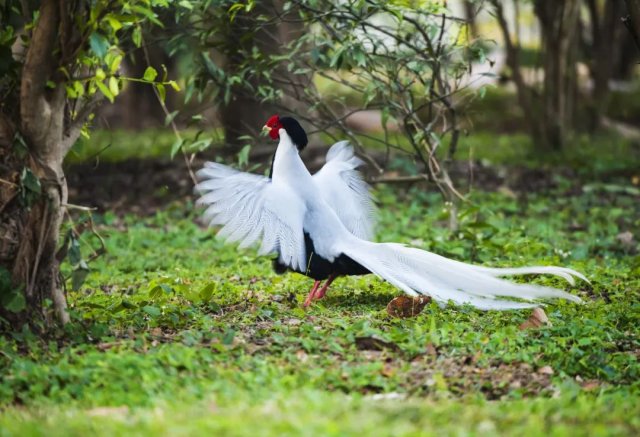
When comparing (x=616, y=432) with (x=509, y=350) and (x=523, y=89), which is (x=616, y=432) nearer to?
(x=509, y=350)

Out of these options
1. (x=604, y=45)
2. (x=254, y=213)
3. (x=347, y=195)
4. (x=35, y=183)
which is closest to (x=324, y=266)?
(x=254, y=213)

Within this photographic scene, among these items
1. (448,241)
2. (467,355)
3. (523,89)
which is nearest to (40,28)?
(467,355)

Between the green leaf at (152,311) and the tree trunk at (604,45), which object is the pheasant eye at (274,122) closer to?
the green leaf at (152,311)

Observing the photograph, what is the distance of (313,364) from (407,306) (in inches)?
37.8

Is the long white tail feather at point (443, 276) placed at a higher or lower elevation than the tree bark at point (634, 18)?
lower

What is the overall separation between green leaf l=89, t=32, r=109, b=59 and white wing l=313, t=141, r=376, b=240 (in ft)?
6.90

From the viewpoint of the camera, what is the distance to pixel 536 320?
452 centimetres

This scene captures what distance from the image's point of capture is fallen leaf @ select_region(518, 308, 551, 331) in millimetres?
4500

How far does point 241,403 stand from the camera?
10.7 ft

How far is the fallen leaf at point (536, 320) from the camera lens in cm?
450

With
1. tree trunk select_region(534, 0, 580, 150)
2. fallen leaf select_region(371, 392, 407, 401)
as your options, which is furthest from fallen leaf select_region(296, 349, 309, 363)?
tree trunk select_region(534, 0, 580, 150)

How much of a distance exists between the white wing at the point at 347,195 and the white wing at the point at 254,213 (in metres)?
0.63

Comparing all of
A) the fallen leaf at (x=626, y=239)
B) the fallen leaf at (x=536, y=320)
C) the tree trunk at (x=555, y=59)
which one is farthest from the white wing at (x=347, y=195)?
the tree trunk at (x=555, y=59)

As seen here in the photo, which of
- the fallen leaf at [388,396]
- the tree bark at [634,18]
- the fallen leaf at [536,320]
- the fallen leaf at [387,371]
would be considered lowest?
the fallen leaf at [388,396]
